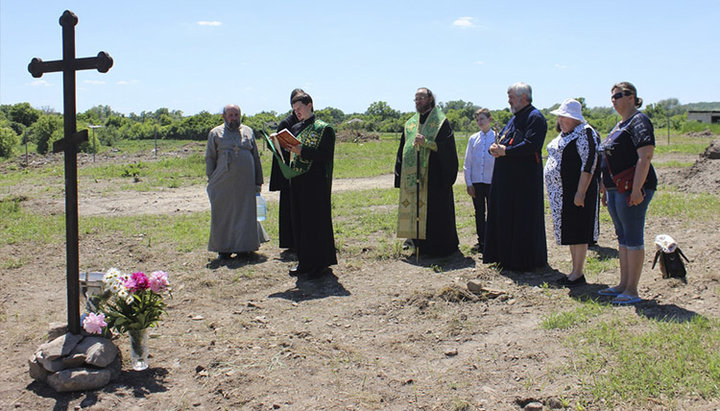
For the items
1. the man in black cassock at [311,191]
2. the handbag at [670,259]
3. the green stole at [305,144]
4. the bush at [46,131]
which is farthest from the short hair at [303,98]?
the bush at [46,131]

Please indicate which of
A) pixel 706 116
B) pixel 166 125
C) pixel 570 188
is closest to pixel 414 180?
pixel 570 188

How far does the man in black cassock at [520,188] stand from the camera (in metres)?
6.50

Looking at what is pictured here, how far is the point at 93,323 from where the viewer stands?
4555mm

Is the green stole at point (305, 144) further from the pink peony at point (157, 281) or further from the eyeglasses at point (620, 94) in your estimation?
the eyeglasses at point (620, 94)

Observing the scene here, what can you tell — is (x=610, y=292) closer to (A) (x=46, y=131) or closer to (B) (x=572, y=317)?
(B) (x=572, y=317)

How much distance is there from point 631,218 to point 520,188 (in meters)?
1.44

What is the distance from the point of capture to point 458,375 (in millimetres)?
4426

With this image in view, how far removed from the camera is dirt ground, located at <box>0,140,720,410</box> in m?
4.24

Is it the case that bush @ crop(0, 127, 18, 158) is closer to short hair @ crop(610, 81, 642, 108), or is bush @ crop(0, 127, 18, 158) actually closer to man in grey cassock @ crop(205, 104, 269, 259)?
man in grey cassock @ crop(205, 104, 269, 259)

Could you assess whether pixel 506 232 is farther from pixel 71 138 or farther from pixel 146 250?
pixel 146 250

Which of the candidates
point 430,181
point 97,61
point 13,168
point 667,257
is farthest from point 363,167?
point 97,61

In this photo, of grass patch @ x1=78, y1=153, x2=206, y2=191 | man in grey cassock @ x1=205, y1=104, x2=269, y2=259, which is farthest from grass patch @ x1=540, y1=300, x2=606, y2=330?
grass patch @ x1=78, y1=153, x2=206, y2=191

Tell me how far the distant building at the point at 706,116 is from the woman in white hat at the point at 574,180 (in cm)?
5029

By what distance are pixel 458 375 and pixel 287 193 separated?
13.7 ft
